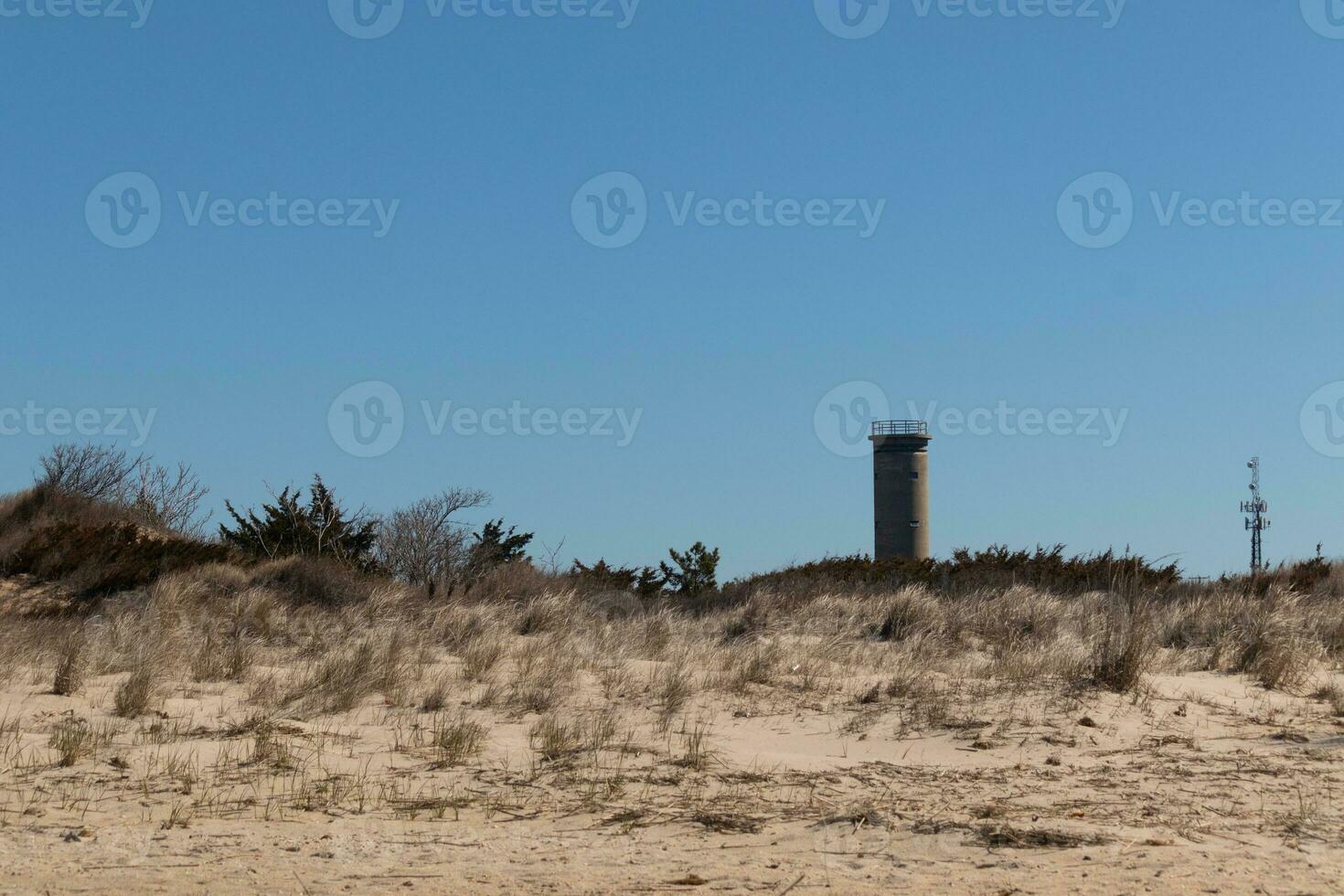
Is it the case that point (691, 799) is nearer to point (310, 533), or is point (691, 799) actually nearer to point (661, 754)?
point (661, 754)

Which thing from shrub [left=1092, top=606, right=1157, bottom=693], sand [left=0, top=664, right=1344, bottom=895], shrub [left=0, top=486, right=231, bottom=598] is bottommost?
sand [left=0, top=664, right=1344, bottom=895]

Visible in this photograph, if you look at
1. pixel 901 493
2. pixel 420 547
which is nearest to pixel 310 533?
pixel 420 547

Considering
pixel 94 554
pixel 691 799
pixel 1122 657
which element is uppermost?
pixel 94 554

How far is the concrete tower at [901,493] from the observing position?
53562mm

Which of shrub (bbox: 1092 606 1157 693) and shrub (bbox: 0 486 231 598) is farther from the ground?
shrub (bbox: 0 486 231 598)

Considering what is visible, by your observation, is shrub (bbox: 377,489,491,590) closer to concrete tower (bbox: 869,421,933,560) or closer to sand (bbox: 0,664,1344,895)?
sand (bbox: 0,664,1344,895)

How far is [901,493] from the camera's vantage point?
5419 cm

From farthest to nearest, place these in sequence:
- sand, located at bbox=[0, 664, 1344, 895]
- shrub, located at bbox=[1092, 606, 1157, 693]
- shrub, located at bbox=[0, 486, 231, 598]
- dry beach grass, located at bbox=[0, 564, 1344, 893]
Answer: shrub, located at bbox=[0, 486, 231, 598], shrub, located at bbox=[1092, 606, 1157, 693], dry beach grass, located at bbox=[0, 564, 1344, 893], sand, located at bbox=[0, 664, 1344, 895]

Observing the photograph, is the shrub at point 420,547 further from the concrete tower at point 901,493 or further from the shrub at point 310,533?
the concrete tower at point 901,493

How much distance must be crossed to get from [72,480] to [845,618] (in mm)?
14267

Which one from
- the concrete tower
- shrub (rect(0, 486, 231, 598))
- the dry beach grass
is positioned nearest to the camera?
the dry beach grass

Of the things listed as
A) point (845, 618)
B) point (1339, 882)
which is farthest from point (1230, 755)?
point (845, 618)

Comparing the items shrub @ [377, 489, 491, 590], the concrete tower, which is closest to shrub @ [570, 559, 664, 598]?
shrub @ [377, 489, 491, 590]

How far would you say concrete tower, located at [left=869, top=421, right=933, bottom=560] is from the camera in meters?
53.6
